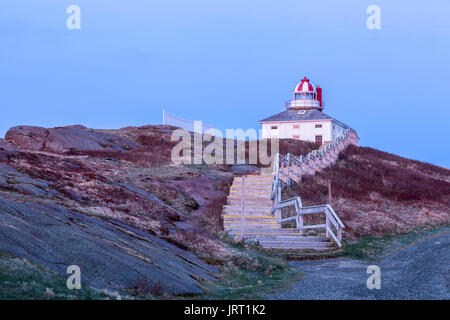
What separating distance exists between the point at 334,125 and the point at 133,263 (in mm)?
50100

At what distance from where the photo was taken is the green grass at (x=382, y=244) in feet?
54.6

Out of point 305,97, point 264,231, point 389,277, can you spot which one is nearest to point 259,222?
point 264,231

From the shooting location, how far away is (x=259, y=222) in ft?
66.9

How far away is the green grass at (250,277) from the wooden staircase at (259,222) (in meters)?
1.60

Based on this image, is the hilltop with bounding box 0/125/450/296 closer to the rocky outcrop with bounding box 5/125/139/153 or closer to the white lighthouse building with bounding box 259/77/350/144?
the rocky outcrop with bounding box 5/125/139/153

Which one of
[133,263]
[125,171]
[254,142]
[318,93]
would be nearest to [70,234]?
[133,263]

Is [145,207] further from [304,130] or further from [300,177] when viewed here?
[304,130]

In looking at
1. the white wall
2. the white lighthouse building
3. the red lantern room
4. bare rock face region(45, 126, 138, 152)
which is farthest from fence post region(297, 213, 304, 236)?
the red lantern room

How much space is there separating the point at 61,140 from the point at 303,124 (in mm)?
28527

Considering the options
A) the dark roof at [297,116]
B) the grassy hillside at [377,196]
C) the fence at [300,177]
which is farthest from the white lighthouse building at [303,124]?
the grassy hillside at [377,196]

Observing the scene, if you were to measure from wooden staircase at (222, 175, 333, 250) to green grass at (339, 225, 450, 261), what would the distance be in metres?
1.04

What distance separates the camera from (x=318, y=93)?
65938mm

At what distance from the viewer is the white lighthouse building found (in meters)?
55.9
